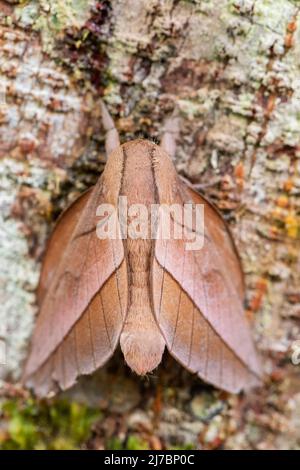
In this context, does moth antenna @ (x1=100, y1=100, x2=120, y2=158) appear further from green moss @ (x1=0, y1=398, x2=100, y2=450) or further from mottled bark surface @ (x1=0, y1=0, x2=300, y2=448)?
green moss @ (x1=0, y1=398, x2=100, y2=450)

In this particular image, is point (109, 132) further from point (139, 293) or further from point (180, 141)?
point (139, 293)

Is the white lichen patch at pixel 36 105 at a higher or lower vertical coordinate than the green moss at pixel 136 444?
higher

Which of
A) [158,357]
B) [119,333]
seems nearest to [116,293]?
[119,333]

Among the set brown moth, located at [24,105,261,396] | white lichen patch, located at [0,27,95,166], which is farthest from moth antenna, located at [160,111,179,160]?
white lichen patch, located at [0,27,95,166]

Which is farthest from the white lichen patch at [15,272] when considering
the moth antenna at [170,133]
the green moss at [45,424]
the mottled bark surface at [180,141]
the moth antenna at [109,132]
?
the moth antenna at [170,133]

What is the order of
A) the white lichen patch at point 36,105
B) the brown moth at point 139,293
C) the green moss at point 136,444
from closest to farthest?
the brown moth at point 139,293 < the white lichen patch at point 36,105 < the green moss at point 136,444

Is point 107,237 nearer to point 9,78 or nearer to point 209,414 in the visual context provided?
point 9,78

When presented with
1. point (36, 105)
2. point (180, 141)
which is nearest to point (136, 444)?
point (180, 141)

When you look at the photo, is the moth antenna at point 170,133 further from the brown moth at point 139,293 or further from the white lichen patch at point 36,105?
the white lichen patch at point 36,105
